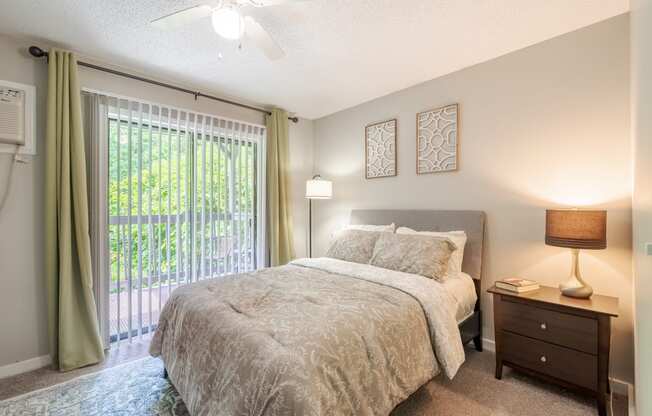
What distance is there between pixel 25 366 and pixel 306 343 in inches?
97.1

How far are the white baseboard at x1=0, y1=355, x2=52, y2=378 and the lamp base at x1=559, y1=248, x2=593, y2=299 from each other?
3830 millimetres

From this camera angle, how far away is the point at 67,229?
224 centimetres

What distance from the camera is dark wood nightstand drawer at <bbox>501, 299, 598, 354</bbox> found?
5.58ft

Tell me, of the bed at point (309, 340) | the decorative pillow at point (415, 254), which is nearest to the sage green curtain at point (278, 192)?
the bed at point (309, 340)

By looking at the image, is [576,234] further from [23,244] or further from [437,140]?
[23,244]

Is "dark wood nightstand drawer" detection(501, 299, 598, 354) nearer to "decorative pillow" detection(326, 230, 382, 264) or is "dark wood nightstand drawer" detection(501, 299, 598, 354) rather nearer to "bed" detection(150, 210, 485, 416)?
"bed" detection(150, 210, 485, 416)

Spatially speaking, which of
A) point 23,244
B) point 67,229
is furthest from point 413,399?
point 23,244

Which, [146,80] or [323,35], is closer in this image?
[323,35]

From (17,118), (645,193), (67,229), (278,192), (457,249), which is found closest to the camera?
(645,193)

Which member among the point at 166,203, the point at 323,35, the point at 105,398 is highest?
the point at 323,35

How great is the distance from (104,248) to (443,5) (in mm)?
3146

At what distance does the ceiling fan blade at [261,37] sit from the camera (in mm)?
1676

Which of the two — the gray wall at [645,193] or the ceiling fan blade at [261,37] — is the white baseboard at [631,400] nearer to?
the gray wall at [645,193]

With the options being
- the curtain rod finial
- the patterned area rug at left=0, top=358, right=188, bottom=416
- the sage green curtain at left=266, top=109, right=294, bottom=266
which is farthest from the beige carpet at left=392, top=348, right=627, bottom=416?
the curtain rod finial
